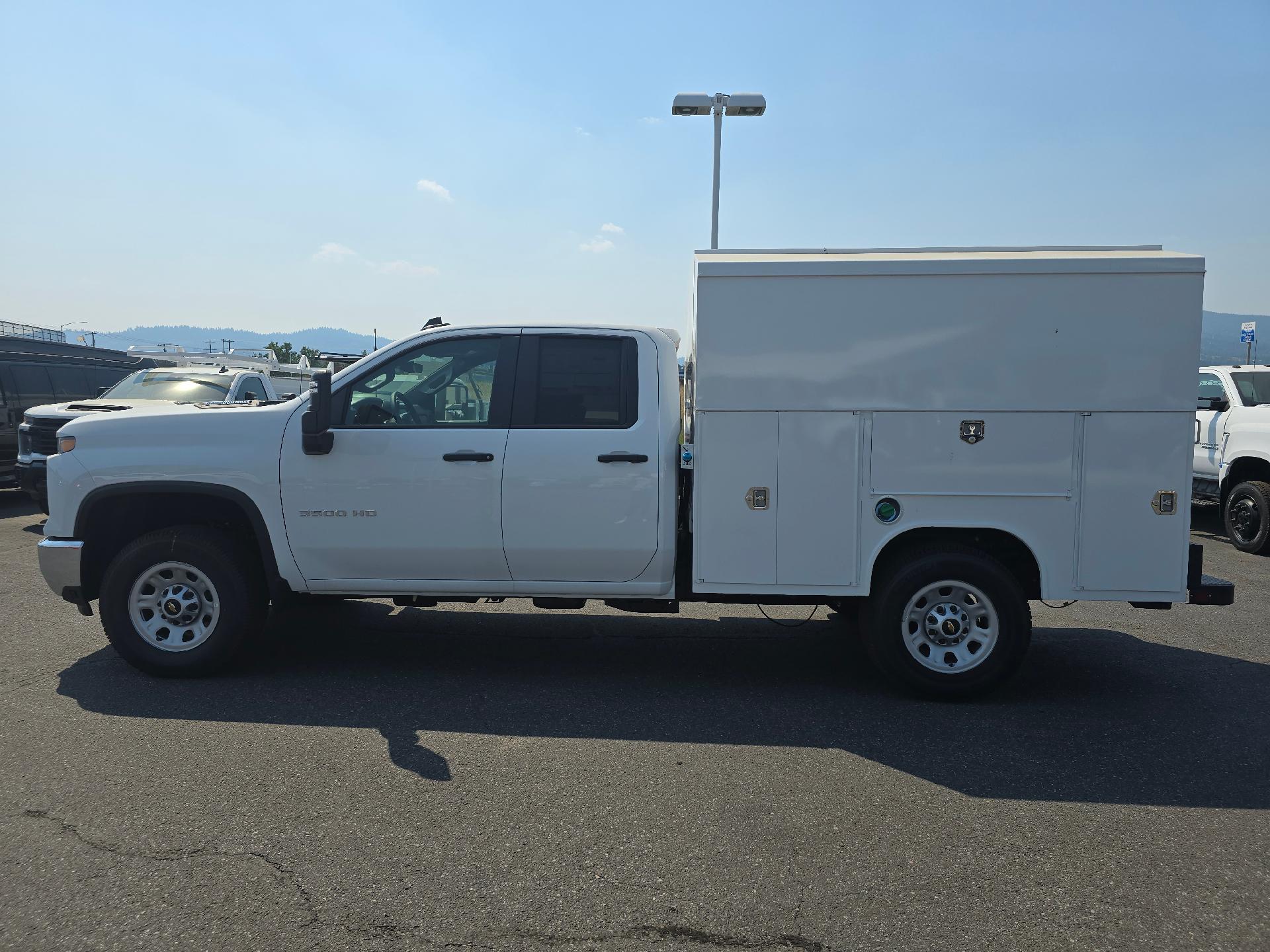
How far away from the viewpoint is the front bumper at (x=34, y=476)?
7.50 meters

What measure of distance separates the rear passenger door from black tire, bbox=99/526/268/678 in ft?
5.36

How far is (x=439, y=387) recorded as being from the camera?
217 inches

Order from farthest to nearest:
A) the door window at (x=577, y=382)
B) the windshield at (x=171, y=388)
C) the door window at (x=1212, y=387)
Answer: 1. the windshield at (x=171, y=388)
2. the door window at (x=1212, y=387)
3. the door window at (x=577, y=382)

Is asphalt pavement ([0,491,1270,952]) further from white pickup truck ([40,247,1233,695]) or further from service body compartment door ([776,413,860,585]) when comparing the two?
service body compartment door ([776,413,860,585])

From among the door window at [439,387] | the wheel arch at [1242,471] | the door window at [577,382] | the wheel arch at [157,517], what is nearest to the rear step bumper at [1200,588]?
the door window at [577,382]

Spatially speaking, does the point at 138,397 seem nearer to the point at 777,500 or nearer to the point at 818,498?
the point at 777,500

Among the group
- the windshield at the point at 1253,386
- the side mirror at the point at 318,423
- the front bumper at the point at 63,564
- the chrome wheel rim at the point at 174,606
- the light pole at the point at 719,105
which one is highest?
the light pole at the point at 719,105

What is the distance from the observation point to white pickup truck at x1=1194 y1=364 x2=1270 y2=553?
1033 cm

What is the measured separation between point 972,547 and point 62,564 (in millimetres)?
5286

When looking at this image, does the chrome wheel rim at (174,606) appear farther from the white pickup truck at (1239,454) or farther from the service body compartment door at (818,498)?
the white pickup truck at (1239,454)

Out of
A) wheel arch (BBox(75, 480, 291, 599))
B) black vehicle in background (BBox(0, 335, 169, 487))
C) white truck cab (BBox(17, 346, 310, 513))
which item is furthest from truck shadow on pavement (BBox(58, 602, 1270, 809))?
black vehicle in background (BBox(0, 335, 169, 487))

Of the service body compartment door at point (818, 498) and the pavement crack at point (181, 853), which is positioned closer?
the pavement crack at point (181, 853)

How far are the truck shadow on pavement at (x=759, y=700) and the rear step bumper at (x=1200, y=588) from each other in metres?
A: 0.62

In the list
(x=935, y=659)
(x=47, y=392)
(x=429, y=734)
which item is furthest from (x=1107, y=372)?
(x=47, y=392)
